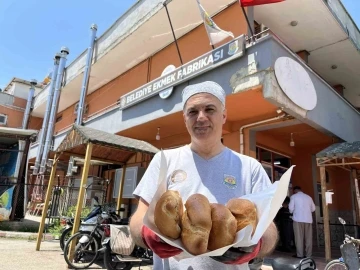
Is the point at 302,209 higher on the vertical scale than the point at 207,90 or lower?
lower

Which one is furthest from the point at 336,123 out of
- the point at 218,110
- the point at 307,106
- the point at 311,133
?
the point at 218,110

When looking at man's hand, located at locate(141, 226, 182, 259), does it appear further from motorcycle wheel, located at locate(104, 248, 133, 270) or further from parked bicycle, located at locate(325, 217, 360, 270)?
motorcycle wheel, located at locate(104, 248, 133, 270)

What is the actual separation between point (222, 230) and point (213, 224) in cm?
4

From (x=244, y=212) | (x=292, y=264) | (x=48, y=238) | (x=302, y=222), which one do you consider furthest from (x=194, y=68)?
(x=48, y=238)

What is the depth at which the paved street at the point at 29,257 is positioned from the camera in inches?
219

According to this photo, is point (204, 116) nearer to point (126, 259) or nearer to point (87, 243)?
point (126, 259)

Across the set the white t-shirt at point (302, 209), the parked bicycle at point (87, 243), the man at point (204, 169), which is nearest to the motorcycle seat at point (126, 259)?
the parked bicycle at point (87, 243)

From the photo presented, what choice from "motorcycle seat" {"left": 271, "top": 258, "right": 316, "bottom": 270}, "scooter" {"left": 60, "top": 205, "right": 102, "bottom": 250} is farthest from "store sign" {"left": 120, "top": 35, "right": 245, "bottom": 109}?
"motorcycle seat" {"left": 271, "top": 258, "right": 316, "bottom": 270}

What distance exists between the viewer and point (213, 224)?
109cm

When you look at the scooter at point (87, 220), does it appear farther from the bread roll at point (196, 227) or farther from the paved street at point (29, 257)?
the bread roll at point (196, 227)

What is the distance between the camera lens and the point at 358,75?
11422 mm

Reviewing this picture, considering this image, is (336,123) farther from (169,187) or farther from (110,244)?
(169,187)

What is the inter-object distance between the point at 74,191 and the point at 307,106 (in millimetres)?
10530

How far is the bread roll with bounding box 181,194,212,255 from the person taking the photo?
3.43ft
